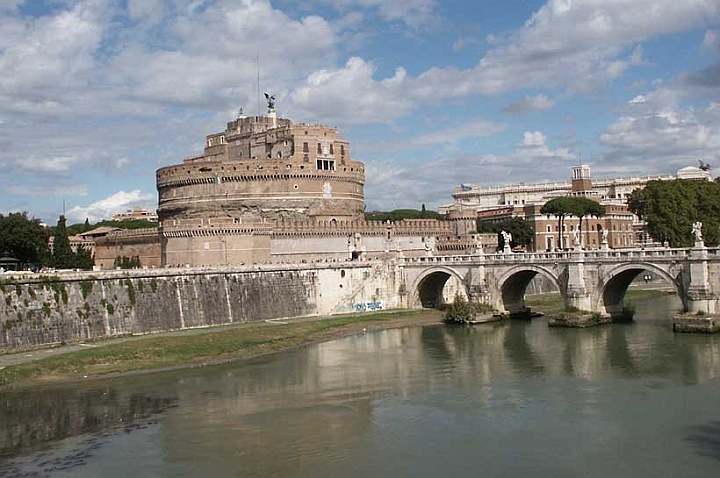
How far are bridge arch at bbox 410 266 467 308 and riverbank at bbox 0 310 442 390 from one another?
305 inches

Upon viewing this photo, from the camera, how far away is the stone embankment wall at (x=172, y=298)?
3816 cm

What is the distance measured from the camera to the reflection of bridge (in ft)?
140

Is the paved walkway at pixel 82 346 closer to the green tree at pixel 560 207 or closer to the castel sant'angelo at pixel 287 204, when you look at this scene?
the castel sant'angelo at pixel 287 204

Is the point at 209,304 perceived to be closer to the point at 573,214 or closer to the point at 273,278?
the point at 273,278

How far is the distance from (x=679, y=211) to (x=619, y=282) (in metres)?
19.2

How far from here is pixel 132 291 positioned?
4272cm

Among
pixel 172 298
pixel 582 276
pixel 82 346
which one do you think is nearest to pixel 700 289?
pixel 582 276

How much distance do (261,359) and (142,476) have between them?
16.8 meters

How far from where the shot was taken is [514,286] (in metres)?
54.6

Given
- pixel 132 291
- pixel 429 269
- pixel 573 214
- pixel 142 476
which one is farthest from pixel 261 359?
pixel 573 214

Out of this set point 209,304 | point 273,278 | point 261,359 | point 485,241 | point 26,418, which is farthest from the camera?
point 485,241

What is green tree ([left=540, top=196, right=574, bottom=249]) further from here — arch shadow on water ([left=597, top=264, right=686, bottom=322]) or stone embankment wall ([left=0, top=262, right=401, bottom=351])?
arch shadow on water ([left=597, top=264, right=686, bottom=322])

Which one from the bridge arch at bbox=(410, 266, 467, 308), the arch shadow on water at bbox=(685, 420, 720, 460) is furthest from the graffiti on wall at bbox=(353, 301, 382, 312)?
the arch shadow on water at bbox=(685, 420, 720, 460)

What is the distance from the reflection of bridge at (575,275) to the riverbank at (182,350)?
7.01m
